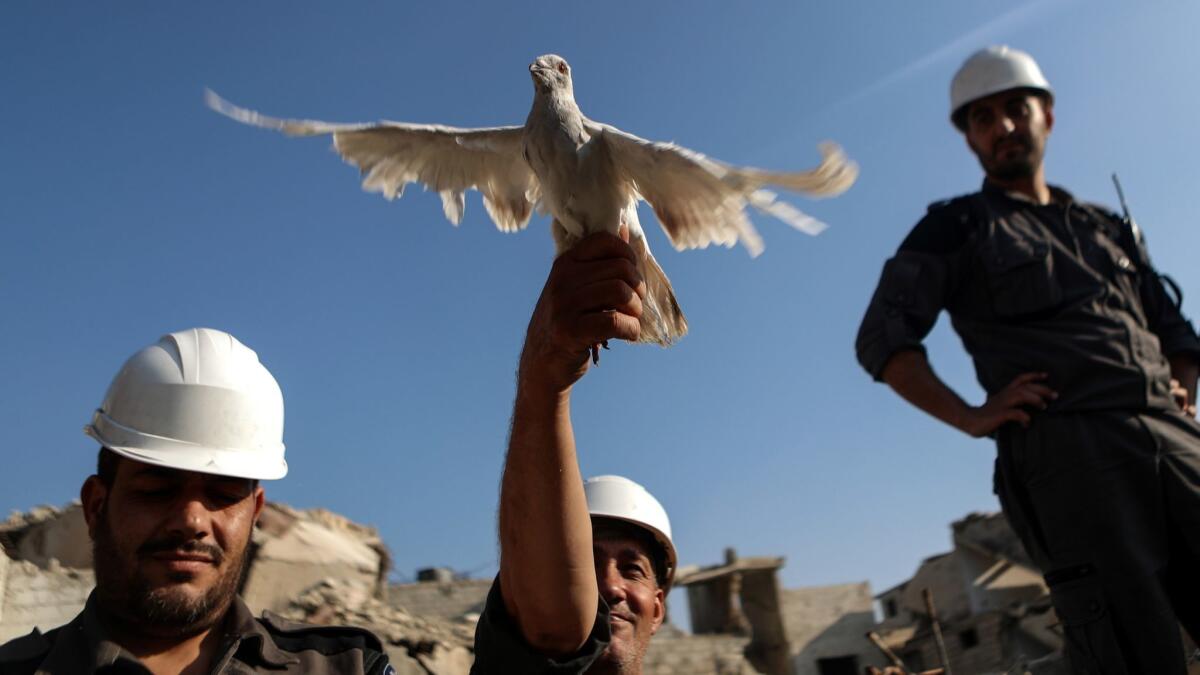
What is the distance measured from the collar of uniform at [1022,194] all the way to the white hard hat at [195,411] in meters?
3.35

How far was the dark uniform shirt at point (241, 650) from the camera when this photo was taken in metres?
2.68

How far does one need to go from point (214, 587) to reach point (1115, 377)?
350 cm

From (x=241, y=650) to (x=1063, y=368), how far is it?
10.8 feet

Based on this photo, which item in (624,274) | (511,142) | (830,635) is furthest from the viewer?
(830,635)

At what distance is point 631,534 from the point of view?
Result: 14.1 ft

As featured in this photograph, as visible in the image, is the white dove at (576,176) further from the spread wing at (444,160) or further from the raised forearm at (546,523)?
the raised forearm at (546,523)

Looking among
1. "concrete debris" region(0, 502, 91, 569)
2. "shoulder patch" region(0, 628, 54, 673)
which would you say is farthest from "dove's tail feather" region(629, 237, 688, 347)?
"concrete debris" region(0, 502, 91, 569)

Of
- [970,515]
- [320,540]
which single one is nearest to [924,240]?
[320,540]

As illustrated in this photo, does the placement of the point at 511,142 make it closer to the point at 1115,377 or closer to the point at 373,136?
the point at 373,136

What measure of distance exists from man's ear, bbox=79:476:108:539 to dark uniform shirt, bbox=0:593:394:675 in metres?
0.28

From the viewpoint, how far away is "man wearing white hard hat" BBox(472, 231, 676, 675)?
231cm

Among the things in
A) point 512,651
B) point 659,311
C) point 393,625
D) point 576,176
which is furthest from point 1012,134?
point 393,625

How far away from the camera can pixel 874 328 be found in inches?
173

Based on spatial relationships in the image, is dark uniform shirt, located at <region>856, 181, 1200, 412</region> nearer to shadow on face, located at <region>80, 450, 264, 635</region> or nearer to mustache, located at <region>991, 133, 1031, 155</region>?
mustache, located at <region>991, 133, 1031, 155</region>
